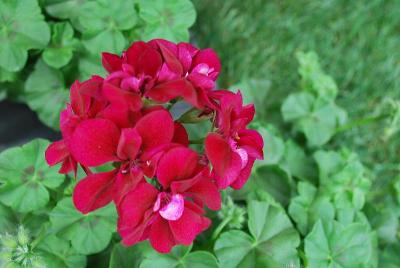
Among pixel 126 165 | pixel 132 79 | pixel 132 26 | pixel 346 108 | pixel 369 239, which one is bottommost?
pixel 346 108

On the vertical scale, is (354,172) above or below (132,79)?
below

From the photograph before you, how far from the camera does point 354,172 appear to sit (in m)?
1.80

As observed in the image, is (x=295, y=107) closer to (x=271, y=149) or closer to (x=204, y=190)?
(x=271, y=149)

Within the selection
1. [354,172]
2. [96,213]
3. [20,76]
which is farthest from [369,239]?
[20,76]

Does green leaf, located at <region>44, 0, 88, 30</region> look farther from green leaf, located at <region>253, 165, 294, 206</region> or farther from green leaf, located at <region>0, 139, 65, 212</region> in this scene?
green leaf, located at <region>253, 165, 294, 206</region>

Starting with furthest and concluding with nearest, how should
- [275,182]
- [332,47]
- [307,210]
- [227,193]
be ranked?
[332,47] < [275,182] < [307,210] < [227,193]

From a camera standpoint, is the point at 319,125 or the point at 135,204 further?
the point at 319,125

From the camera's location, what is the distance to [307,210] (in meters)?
1.74

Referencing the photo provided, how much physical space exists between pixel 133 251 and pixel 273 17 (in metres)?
1.60

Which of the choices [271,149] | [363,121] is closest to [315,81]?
[363,121]

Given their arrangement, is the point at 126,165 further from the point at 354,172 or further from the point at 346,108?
the point at 346,108

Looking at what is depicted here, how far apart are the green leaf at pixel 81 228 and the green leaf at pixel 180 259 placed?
0.13 meters

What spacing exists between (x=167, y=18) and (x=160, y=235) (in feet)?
2.85

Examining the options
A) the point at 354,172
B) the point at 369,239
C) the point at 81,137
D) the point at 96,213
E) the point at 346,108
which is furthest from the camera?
the point at 346,108
